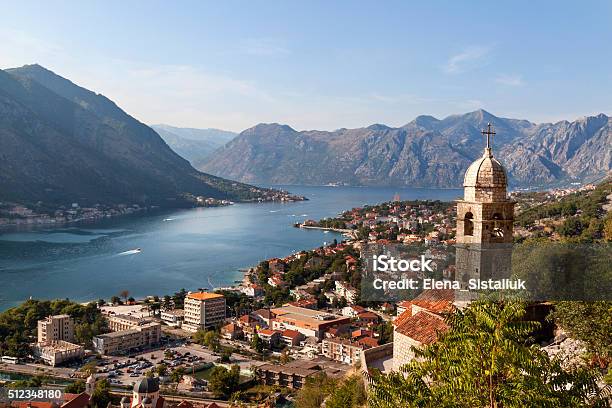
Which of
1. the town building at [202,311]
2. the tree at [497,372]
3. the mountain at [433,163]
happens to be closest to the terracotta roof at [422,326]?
the tree at [497,372]

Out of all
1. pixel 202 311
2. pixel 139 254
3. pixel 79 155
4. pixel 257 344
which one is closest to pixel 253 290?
pixel 202 311

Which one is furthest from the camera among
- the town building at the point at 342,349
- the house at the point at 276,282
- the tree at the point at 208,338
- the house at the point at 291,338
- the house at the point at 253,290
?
Result: the house at the point at 276,282

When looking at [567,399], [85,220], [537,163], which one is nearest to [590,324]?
[567,399]

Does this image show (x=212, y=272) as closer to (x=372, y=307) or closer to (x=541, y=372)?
(x=372, y=307)

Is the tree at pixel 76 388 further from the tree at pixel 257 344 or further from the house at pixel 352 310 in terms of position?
the house at pixel 352 310

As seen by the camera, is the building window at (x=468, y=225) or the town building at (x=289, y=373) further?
the town building at (x=289, y=373)

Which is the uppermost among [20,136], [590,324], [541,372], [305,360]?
[20,136]

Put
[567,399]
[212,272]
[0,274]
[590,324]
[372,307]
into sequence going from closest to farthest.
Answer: [567,399], [590,324], [372,307], [0,274], [212,272]
